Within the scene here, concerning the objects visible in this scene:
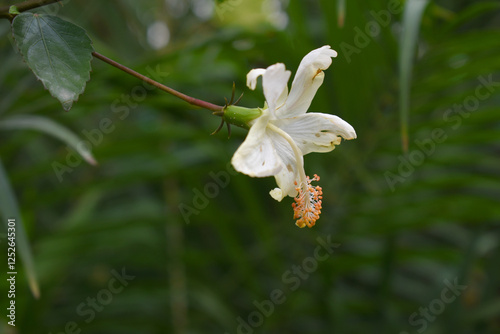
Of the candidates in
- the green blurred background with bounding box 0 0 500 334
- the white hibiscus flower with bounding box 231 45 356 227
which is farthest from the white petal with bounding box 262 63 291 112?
the green blurred background with bounding box 0 0 500 334

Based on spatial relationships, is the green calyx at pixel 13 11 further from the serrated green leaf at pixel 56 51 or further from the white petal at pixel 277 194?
the white petal at pixel 277 194

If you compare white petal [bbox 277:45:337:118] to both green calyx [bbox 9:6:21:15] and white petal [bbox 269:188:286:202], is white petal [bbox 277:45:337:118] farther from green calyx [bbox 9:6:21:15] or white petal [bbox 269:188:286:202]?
green calyx [bbox 9:6:21:15]

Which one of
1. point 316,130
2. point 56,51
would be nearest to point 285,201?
point 316,130

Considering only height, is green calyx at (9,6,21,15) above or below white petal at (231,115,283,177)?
above

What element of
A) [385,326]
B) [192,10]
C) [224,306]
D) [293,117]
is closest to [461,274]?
[385,326]

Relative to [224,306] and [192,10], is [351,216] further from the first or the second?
[192,10]

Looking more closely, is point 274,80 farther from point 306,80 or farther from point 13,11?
point 13,11
